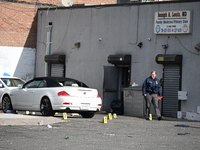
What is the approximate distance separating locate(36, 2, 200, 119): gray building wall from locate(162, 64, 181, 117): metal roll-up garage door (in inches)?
12.9

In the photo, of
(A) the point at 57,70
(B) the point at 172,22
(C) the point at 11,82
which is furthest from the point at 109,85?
(C) the point at 11,82

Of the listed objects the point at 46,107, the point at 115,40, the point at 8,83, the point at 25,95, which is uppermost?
the point at 115,40

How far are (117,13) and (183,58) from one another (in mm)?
4447

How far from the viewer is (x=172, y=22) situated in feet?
79.7

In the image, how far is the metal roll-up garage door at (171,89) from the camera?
24125 mm

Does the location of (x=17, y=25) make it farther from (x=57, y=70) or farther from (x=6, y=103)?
(x=6, y=103)

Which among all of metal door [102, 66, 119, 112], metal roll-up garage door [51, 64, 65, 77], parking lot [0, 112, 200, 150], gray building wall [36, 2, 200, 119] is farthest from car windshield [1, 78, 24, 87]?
parking lot [0, 112, 200, 150]

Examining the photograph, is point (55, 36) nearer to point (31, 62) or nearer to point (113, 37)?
point (31, 62)

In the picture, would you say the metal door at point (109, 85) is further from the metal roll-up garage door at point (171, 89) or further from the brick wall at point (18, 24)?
the brick wall at point (18, 24)

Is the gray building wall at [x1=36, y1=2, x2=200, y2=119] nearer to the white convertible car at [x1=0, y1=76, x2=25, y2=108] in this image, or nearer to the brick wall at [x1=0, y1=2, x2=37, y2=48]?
the brick wall at [x1=0, y1=2, x2=37, y2=48]

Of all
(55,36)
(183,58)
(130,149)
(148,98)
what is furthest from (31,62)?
(130,149)

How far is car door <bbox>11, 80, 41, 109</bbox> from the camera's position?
19703 mm

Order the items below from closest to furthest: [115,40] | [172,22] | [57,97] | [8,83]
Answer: [57,97] < [8,83] < [172,22] < [115,40]

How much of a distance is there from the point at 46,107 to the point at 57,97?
2.50 feet
